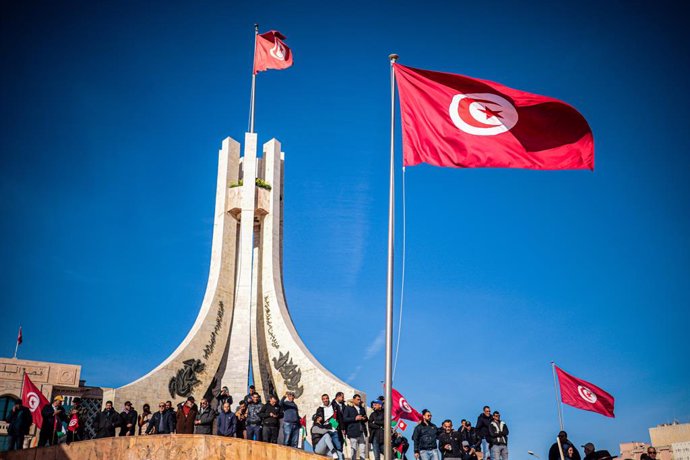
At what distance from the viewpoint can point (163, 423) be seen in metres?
14.6

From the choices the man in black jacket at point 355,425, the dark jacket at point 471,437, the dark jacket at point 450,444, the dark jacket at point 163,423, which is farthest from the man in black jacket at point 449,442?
the dark jacket at point 163,423

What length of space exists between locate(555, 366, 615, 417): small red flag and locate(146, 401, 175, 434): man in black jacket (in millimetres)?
8636

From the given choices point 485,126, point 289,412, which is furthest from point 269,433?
point 485,126

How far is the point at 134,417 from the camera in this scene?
49.8 ft

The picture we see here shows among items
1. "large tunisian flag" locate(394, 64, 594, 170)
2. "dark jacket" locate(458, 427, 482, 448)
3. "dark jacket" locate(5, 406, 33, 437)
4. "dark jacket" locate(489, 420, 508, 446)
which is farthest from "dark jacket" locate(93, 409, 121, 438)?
"large tunisian flag" locate(394, 64, 594, 170)

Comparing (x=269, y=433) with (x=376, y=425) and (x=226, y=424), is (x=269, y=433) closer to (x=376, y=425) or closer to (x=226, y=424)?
(x=226, y=424)

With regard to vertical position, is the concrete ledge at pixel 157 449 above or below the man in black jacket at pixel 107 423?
below

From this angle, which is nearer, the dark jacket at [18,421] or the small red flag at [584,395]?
the dark jacket at [18,421]

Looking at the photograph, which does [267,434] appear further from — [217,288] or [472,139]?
[217,288]

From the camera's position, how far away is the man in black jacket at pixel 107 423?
14516 millimetres

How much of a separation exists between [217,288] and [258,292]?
5.26 ft

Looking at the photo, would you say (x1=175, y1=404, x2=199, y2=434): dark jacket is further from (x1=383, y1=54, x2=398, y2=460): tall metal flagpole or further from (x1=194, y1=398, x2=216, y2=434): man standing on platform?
(x1=383, y1=54, x2=398, y2=460): tall metal flagpole

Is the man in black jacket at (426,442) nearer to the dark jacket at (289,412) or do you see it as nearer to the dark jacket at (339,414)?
the dark jacket at (339,414)

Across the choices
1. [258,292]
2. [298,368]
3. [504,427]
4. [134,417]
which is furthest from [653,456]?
[258,292]
